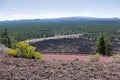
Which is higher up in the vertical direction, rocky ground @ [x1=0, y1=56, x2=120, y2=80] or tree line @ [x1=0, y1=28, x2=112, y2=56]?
rocky ground @ [x1=0, y1=56, x2=120, y2=80]

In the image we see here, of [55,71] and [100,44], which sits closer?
[55,71]

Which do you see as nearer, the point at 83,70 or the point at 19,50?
the point at 83,70

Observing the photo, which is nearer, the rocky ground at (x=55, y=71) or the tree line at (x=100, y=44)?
the rocky ground at (x=55, y=71)

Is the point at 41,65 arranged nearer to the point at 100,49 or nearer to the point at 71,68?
the point at 71,68

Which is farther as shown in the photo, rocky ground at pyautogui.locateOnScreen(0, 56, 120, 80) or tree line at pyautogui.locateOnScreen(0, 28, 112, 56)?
tree line at pyautogui.locateOnScreen(0, 28, 112, 56)

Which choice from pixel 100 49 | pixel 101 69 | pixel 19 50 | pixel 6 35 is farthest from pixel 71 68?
pixel 6 35

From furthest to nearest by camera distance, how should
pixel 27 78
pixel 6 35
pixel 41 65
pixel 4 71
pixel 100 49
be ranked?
pixel 6 35
pixel 100 49
pixel 41 65
pixel 4 71
pixel 27 78

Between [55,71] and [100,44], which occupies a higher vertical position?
[55,71]

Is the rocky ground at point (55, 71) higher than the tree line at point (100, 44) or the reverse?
higher
